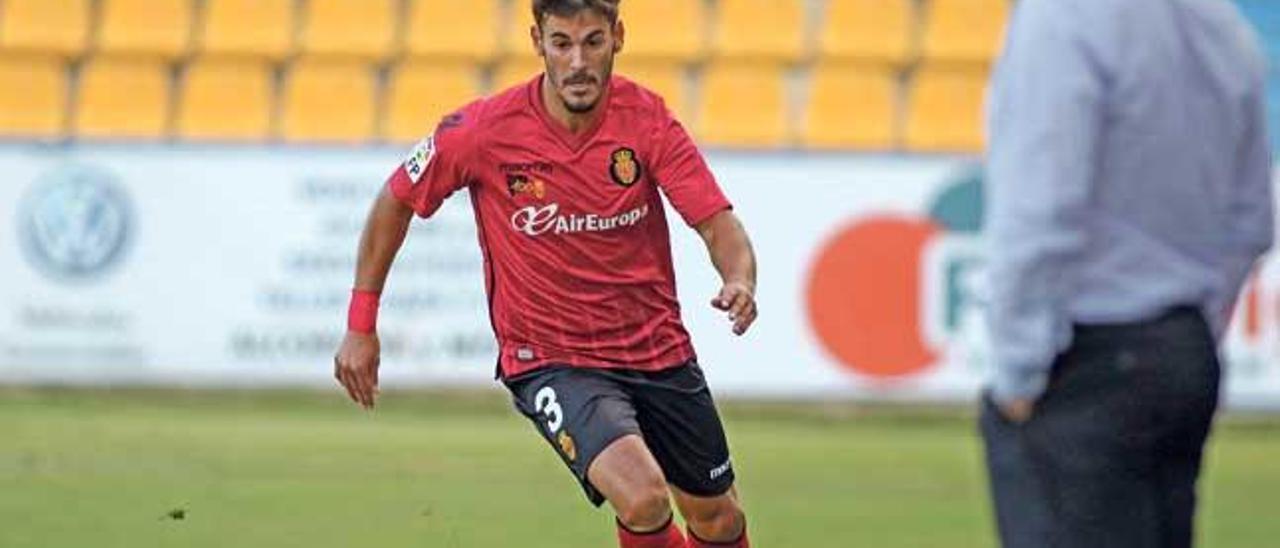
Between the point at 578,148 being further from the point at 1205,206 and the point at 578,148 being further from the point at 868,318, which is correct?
the point at 868,318

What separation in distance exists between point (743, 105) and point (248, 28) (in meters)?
3.81

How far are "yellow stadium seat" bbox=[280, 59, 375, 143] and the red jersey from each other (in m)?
12.0

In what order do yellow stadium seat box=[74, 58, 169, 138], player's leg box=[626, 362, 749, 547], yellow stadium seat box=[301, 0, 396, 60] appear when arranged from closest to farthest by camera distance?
player's leg box=[626, 362, 749, 547] → yellow stadium seat box=[74, 58, 169, 138] → yellow stadium seat box=[301, 0, 396, 60]

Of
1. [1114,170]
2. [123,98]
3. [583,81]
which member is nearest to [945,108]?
[123,98]

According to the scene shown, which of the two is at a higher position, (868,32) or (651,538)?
(868,32)

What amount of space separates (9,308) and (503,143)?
11082mm

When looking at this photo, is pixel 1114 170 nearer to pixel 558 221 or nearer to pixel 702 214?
pixel 702 214

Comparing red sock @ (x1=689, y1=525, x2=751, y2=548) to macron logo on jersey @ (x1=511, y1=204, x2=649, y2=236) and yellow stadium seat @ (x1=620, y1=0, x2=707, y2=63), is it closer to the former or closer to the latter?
macron logo on jersey @ (x1=511, y1=204, x2=649, y2=236)

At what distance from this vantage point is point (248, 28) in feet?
73.4

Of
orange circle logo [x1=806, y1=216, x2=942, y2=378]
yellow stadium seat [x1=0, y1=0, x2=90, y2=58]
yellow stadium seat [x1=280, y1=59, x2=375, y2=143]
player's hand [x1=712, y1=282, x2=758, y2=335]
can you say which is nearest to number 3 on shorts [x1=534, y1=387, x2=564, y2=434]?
player's hand [x1=712, y1=282, x2=758, y2=335]

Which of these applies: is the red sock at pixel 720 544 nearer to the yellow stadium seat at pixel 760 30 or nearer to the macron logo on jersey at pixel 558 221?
the macron logo on jersey at pixel 558 221

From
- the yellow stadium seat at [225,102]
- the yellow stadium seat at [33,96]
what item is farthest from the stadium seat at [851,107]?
the yellow stadium seat at [33,96]

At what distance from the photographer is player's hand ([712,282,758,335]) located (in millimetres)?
8828

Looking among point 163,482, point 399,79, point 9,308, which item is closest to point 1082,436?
point 163,482
